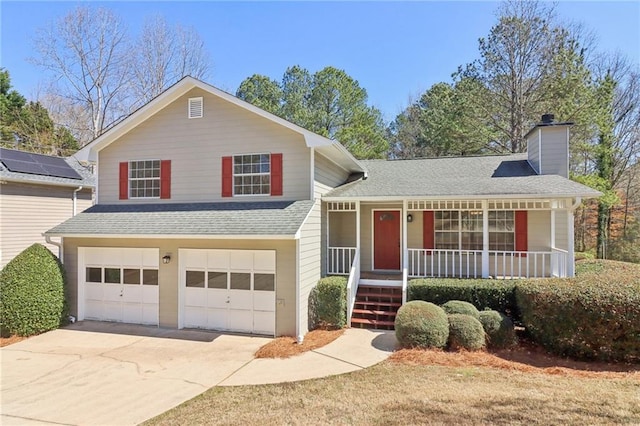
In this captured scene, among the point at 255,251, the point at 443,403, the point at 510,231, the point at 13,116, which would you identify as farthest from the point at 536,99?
the point at 13,116

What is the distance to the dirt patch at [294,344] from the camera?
815 cm

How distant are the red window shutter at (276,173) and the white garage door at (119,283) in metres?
3.93

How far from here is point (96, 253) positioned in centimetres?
1113

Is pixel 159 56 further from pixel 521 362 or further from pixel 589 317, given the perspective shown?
pixel 589 317

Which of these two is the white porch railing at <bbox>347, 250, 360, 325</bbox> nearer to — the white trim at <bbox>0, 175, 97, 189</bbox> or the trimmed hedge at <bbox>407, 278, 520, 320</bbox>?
the trimmed hedge at <bbox>407, 278, 520, 320</bbox>

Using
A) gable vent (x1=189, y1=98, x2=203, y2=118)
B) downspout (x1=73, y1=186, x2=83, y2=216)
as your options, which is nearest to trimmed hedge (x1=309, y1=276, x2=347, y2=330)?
gable vent (x1=189, y1=98, x2=203, y2=118)

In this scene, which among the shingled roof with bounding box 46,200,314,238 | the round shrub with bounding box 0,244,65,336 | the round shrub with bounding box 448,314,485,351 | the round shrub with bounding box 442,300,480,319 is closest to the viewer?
the round shrub with bounding box 448,314,485,351

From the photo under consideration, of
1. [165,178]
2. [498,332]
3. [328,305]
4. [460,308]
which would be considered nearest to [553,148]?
[460,308]

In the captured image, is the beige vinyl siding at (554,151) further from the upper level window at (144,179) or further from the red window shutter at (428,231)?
the upper level window at (144,179)

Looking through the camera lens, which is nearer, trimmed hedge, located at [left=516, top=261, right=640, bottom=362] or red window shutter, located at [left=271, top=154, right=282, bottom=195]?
trimmed hedge, located at [left=516, top=261, right=640, bottom=362]

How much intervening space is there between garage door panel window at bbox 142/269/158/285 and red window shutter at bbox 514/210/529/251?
11535 mm

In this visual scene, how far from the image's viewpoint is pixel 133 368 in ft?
24.6

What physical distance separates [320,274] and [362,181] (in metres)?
4.16

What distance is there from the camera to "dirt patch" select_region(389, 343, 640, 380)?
22.1 feet
